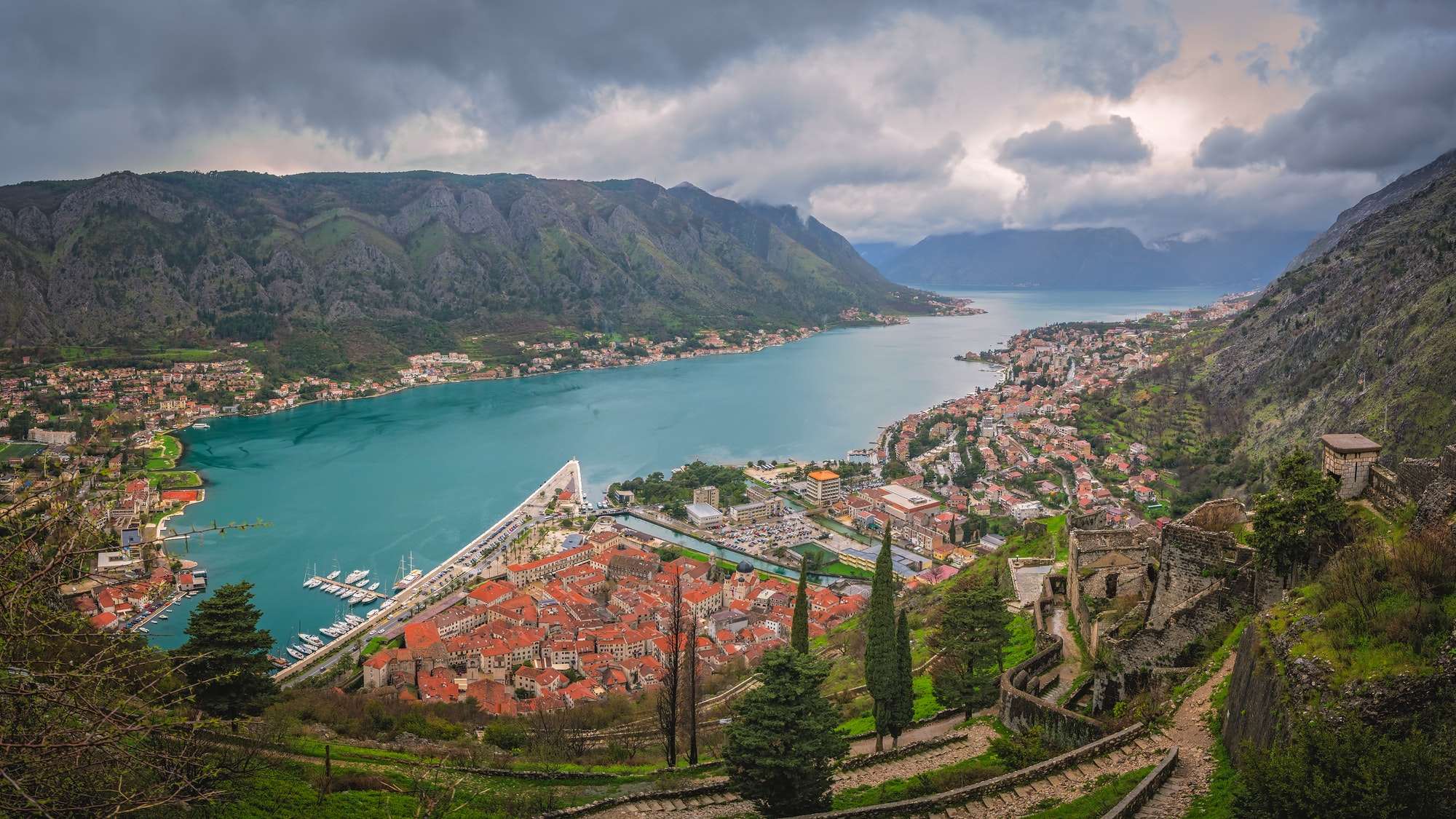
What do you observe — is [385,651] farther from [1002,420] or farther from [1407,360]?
[1002,420]

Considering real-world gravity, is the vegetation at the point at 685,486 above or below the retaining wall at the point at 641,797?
below

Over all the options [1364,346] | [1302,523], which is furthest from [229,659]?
[1364,346]

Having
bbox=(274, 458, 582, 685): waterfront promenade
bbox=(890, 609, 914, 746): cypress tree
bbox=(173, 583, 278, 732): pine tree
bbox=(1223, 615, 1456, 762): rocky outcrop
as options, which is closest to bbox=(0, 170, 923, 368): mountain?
bbox=(274, 458, 582, 685): waterfront promenade

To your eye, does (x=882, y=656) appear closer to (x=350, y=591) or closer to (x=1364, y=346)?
(x=350, y=591)

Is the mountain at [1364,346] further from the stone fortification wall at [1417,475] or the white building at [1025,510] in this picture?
the stone fortification wall at [1417,475]

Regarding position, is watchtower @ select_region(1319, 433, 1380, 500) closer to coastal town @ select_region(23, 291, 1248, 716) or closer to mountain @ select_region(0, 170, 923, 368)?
coastal town @ select_region(23, 291, 1248, 716)

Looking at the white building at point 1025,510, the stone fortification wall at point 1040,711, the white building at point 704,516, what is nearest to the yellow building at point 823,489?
the white building at point 704,516
